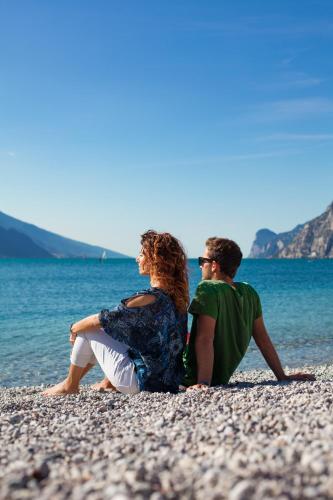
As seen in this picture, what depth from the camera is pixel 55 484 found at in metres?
3.34

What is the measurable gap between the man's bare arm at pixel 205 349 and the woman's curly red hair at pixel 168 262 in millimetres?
371

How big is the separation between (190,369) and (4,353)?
31.5ft

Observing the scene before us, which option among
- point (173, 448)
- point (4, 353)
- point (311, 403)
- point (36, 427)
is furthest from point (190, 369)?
point (4, 353)

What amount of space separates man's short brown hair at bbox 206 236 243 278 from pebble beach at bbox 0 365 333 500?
5.22ft

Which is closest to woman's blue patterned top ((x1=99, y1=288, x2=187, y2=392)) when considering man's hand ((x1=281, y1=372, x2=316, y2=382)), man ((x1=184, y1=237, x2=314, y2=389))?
man ((x1=184, y1=237, x2=314, y2=389))

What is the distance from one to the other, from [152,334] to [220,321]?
89 centimetres

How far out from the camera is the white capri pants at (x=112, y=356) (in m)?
7.25

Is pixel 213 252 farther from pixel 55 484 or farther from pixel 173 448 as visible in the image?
pixel 55 484

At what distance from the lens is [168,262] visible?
23.1 feet

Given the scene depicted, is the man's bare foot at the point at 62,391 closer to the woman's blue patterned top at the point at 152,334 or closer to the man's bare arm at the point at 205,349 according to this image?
the woman's blue patterned top at the point at 152,334

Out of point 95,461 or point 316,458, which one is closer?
point 316,458

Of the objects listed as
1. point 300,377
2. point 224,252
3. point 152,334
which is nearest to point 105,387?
point 152,334

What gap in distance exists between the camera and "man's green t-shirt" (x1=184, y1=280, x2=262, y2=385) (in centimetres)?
716

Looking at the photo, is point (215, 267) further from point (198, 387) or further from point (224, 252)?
point (198, 387)
